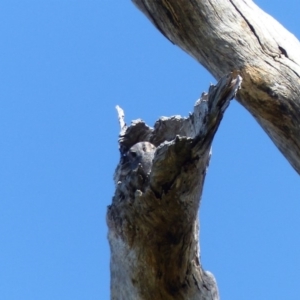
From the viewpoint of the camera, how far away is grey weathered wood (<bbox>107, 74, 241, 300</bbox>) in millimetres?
2799

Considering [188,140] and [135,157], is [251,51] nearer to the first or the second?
[135,157]

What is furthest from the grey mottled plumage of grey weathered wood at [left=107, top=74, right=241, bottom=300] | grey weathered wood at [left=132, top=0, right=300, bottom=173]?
grey weathered wood at [left=132, top=0, right=300, bottom=173]

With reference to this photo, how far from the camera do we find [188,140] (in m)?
2.79

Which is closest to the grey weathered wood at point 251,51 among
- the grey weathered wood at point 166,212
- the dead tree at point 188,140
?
the dead tree at point 188,140

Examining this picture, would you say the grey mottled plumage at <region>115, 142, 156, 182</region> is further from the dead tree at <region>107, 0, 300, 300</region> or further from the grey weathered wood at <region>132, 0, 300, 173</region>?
the grey weathered wood at <region>132, 0, 300, 173</region>

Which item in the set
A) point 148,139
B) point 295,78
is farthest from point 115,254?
point 295,78

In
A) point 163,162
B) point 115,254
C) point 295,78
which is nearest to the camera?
point 163,162

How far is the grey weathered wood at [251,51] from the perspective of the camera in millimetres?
3781

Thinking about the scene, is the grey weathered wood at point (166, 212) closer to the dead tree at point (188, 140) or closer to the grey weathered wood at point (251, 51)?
the dead tree at point (188, 140)

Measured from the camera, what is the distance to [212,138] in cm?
284

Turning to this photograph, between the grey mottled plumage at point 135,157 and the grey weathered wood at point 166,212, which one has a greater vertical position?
the grey mottled plumage at point 135,157

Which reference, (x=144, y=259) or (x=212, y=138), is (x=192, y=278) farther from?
(x=212, y=138)

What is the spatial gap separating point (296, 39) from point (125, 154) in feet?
4.94

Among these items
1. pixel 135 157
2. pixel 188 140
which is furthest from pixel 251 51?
pixel 188 140
